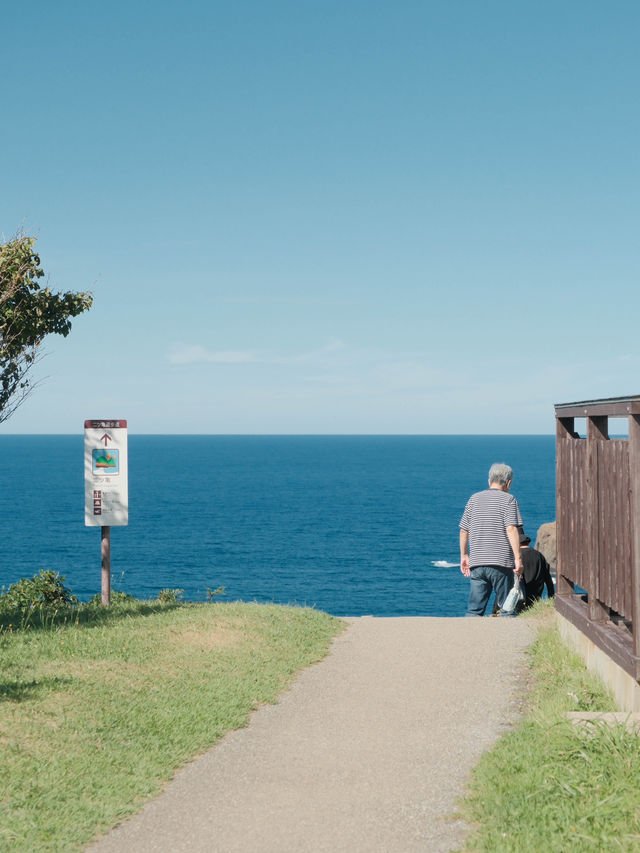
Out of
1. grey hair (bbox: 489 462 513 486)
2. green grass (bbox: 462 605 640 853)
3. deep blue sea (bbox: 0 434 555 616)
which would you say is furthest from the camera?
deep blue sea (bbox: 0 434 555 616)

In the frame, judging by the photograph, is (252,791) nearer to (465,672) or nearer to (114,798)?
(114,798)

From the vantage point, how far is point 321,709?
7.29 metres

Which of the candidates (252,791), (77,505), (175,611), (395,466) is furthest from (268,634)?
(395,466)

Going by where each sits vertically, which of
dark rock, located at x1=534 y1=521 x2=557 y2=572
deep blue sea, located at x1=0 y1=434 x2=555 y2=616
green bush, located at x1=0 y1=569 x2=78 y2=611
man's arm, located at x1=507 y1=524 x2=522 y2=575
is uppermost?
man's arm, located at x1=507 y1=524 x2=522 y2=575

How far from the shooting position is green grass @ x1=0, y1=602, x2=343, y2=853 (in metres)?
5.32

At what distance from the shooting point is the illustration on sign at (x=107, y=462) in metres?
12.2

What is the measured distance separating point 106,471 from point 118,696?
535cm

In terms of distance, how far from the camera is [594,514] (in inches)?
309

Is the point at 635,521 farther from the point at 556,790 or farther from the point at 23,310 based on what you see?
the point at 23,310

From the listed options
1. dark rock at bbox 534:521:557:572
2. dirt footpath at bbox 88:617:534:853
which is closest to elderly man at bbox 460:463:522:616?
dirt footpath at bbox 88:617:534:853

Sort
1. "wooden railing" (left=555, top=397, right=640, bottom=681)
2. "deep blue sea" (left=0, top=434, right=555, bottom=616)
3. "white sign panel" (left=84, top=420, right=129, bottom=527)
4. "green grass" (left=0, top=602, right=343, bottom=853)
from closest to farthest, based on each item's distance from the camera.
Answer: "green grass" (left=0, top=602, right=343, bottom=853), "wooden railing" (left=555, top=397, right=640, bottom=681), "white sign panel" (left=84, top=420, right=129, bottom=527), "deep blue sea" (left=0, top=434, right=555, bottom=616)

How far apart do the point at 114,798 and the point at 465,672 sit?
13.7 feet

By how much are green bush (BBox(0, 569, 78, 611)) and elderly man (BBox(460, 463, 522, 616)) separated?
5.90 meters

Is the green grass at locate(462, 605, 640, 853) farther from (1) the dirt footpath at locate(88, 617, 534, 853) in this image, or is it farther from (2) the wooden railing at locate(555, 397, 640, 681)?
(2) the wooden railing at locate(555, 397, 640, 681)
